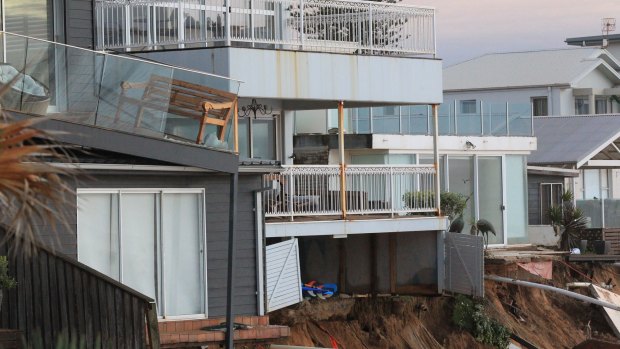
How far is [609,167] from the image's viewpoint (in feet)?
145

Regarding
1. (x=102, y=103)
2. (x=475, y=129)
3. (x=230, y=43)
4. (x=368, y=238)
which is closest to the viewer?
(x=102, y=103)

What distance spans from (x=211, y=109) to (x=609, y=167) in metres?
26.8

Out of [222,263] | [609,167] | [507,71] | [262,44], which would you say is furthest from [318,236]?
[507,71]

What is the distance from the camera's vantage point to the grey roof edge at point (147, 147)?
1802cm

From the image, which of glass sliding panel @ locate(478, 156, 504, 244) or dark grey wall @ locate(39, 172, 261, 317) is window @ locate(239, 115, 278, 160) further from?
glass sliding panel @ locate(478, 156, 504, 244)

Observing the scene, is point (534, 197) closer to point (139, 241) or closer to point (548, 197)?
point (548, 197)

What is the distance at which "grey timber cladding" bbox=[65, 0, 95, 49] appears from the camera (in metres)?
23.2

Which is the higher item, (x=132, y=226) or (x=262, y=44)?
(x=262, y=44)

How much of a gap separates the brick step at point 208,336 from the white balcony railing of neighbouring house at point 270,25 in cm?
744

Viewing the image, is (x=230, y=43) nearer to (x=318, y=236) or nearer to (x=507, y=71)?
(x=318, y=236)

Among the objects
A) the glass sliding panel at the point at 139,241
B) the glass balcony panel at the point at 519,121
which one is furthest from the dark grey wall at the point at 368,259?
the glass sliding panel at the point at 139,241

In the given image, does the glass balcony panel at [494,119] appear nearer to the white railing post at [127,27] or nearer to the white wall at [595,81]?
the white railing post at [127,27]

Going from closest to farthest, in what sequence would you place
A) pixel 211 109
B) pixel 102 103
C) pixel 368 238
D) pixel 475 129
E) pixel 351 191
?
1. pixel 102 103
2. pixel 211 109
3. pixel 351 191
4. pixel 368 238
5. pixel 475 129

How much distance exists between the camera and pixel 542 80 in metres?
56.0
